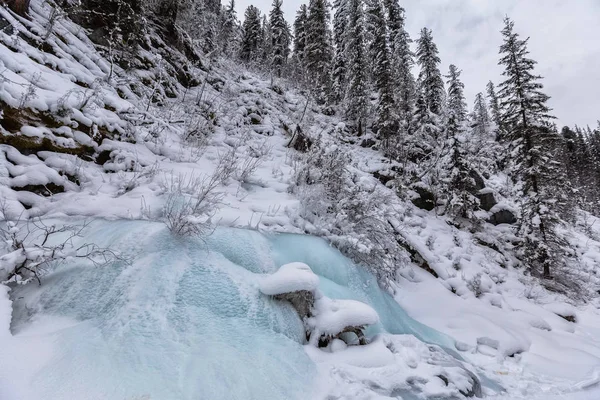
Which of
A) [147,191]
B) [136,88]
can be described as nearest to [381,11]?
[136,88]

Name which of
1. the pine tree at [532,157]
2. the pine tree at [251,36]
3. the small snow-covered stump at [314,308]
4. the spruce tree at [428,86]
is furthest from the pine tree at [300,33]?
the small snow-covered stump at [314,308]

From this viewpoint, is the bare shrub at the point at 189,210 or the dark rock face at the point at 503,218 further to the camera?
the dark rock face at the point at 503,218

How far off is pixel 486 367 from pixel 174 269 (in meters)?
4.00

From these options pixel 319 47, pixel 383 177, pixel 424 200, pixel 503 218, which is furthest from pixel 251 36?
pixel 503 218

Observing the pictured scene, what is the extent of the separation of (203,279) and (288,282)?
2.68 ft

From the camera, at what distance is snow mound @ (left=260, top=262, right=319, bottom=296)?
9.71ft

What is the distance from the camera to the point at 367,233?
5.40 m

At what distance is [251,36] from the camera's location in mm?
32719

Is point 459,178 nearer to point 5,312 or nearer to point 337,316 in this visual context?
point 337,316

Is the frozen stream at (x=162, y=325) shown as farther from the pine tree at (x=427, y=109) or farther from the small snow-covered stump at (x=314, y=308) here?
the pine tree at (x=427, y=109)

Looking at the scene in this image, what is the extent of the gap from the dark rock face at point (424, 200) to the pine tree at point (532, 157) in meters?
3.35

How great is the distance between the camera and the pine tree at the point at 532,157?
10984 millimetres

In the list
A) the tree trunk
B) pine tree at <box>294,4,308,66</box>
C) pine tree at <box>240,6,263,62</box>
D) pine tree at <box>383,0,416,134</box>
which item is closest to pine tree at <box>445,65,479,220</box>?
pine tree at <box>383,0,416,134</box>

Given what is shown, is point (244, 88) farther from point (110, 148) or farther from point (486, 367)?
point (486, 367)
